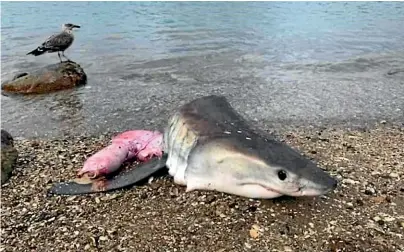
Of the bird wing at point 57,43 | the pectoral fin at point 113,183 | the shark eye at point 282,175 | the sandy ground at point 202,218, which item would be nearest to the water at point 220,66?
the bird wing at point 57,43

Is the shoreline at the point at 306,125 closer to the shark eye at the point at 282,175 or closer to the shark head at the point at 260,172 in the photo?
the shark head at the point at 260,172

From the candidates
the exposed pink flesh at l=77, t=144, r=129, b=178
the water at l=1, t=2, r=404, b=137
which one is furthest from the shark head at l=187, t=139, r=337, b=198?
the water at l=1, t=2, r=404, b=137

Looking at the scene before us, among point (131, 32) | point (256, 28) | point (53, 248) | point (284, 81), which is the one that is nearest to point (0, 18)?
point (131, 32)

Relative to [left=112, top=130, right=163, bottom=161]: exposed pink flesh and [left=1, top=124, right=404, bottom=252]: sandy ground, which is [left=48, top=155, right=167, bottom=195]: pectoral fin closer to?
[left=1, top=124, right=404, bottom=252]: sandy ground

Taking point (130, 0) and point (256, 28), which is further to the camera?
point (130, 0)

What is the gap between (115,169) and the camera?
5023 millimetres

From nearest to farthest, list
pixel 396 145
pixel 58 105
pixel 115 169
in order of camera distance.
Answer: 1. pixel 115 169
2. pixel 396 145
3. pixel 58 105

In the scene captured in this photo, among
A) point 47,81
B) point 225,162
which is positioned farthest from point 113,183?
point 47,81

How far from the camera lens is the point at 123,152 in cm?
523

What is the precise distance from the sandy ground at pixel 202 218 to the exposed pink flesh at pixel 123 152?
0.40 meters

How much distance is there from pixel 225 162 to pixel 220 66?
810 centimetres

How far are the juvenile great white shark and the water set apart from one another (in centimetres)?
260

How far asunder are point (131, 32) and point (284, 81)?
32.2 feet

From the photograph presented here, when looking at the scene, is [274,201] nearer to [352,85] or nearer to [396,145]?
[396,145]
